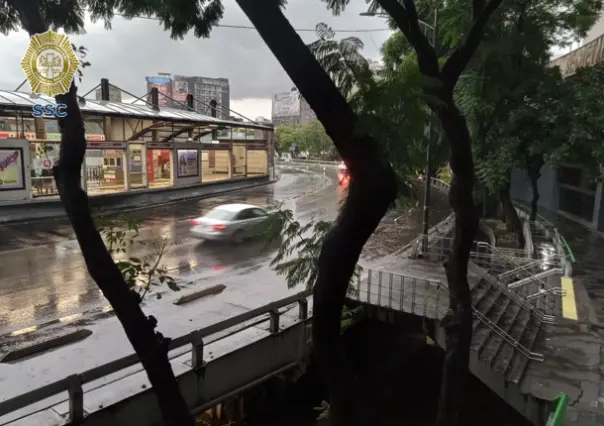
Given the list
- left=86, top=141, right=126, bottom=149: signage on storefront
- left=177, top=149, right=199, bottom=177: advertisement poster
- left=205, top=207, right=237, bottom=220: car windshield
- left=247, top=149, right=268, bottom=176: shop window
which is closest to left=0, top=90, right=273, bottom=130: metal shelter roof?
left=86, top=141, right=126, bottom=149: signage on storefront

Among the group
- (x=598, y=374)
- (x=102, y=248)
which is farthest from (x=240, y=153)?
(x=102, y=248)

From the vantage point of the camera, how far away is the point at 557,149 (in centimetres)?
1348

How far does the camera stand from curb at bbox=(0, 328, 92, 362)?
8.02 meters

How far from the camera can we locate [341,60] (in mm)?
3977

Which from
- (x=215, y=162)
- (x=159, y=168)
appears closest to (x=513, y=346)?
(x=159, y=168)

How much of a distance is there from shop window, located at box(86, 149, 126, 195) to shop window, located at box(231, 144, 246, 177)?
12.1 m

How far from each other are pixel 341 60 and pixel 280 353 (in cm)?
620

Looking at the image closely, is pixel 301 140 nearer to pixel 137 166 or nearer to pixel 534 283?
pixel 137 166

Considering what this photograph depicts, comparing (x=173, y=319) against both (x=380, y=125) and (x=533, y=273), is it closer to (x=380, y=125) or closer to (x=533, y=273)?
(x=380, y=125)

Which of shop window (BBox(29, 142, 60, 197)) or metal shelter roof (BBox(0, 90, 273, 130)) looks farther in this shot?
shop window (BBox(29, 142, 60, 197))

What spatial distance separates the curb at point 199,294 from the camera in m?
11.0

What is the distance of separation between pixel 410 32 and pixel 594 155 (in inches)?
385

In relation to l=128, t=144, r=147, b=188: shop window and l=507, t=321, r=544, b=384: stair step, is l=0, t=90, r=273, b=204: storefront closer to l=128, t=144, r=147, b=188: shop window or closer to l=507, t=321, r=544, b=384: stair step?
l=128, t=144, r=147, b=188: shop window

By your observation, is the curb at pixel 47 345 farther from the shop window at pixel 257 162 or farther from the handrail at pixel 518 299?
the shop window at pixel 257 162
